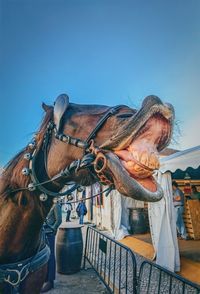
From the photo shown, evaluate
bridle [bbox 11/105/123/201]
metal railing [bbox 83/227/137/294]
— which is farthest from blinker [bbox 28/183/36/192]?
metal railing [bbox 83/227/137/294]

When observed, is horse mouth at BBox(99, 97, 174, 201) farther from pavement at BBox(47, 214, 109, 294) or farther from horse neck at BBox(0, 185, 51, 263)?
pavement at BBox(47, 214, 109, 294)

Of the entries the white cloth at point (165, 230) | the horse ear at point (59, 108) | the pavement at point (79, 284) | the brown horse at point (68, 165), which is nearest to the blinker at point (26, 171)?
the brown horse at point (68, 165)

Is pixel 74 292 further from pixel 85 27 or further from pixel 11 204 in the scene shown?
pixel 85 27

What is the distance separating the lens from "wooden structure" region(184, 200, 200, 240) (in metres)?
6.08

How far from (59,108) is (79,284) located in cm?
360

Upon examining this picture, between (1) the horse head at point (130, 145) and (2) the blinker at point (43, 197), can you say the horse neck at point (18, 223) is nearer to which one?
(2) the blinker at point (43, 197)

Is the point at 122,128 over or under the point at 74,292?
over

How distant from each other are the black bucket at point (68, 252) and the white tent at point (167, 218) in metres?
1.52

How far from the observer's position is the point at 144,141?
2.18 ft

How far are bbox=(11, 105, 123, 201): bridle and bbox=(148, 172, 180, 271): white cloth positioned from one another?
3589 mm

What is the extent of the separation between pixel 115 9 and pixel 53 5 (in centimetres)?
74

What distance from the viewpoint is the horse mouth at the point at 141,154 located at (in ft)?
2.06

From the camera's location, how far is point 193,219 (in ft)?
20.1

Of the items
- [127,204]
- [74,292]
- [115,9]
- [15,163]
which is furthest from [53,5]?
[127,204]
